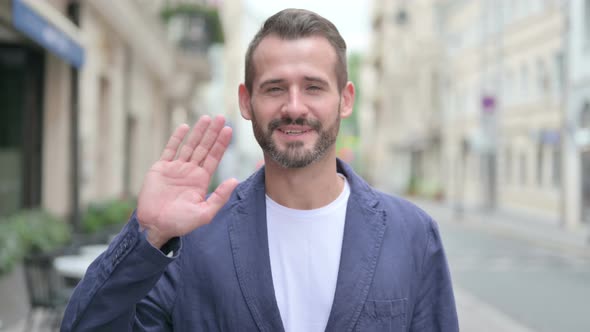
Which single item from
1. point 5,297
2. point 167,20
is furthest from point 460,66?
point 5,297

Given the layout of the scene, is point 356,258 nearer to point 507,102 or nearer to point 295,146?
point 295,146

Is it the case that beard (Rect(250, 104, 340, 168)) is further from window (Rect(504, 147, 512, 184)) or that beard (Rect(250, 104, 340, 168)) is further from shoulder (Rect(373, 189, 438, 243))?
window (Rect(504, 147, 512, 184))

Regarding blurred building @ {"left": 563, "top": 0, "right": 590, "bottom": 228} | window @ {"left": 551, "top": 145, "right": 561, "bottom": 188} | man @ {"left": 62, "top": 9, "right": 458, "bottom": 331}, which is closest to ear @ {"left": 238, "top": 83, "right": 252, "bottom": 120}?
man @ {"left": 62, "top": 9, "right": 458, "bottom": 331}

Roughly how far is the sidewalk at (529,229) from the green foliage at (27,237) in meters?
10.9

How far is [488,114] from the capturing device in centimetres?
2370

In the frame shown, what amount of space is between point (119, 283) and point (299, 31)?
0.81m

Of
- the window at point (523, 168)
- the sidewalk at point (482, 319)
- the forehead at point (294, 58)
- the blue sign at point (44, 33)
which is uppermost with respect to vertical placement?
the blue sign at point (44, 33)

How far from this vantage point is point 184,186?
1.87 meters

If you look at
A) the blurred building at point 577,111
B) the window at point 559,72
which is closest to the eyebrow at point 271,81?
the blurred building at point 577,111

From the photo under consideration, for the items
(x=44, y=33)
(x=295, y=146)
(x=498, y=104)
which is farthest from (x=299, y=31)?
(x=498, y=104)

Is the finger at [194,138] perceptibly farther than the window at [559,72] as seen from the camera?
No

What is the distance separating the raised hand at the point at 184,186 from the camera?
182cm

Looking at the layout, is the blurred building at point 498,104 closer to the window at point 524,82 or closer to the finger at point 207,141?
the window at point 524,82

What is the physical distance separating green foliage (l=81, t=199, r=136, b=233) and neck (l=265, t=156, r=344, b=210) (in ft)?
34.4
